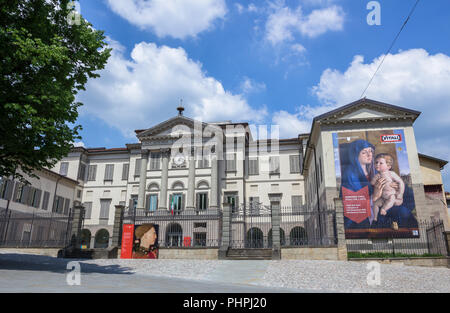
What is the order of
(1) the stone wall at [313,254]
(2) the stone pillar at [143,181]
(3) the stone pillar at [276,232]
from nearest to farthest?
(1) the stone wall at [313,254] < (3) the stone pillar at [276,232] < (2) the stone pillar at [143,181]

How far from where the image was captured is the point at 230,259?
60.2 ft

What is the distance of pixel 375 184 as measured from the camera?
74.9ft

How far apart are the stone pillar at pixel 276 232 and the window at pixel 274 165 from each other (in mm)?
19980

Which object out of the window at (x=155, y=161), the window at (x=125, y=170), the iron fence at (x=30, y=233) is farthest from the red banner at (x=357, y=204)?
the window at (x=125, y=170)

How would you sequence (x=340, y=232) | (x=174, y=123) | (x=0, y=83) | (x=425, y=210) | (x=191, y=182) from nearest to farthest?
(x=0, y=83)
(x=340, y=232)
(x=425, y=210)
(x=191, y=182)
(x=174, y=123)

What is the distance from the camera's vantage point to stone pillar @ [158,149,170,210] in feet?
122

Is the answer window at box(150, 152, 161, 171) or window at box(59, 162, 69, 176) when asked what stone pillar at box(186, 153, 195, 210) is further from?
window at box(59, 162, 69, 176)

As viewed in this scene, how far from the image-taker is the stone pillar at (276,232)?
1791cm

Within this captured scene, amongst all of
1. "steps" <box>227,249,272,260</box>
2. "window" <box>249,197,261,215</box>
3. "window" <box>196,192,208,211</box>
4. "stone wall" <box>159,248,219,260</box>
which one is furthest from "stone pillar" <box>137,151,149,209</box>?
"steps" <box>227,249,272,260</box>

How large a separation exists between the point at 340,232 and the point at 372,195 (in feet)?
22.0

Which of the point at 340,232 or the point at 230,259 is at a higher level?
the point at 340,232

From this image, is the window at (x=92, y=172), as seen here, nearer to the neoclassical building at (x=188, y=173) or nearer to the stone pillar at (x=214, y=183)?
the neoclassical building at (x=188, y=173)
